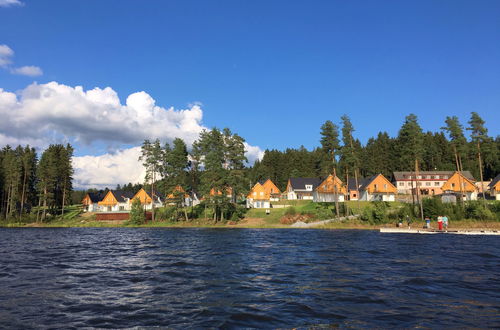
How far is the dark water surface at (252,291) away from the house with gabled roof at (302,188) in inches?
3430

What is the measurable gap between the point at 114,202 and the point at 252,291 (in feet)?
402

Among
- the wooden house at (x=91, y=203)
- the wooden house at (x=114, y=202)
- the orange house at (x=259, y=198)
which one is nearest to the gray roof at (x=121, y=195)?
the wooden house at (x=114, y=202)

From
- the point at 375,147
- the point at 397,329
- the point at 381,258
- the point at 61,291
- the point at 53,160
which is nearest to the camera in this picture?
the point at 397,329

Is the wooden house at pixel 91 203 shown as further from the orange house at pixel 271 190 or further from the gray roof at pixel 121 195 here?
the orange house at pixel 271 190

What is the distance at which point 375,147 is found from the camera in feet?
487

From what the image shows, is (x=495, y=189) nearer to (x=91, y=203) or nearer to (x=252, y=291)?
(x=252, y=291)

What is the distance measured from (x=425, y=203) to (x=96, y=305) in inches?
2742

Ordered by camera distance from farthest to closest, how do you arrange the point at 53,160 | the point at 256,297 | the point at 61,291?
1. the point at 53,160
2. the point at 61,291
3. the point at 256,297

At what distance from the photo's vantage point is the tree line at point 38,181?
9188cm

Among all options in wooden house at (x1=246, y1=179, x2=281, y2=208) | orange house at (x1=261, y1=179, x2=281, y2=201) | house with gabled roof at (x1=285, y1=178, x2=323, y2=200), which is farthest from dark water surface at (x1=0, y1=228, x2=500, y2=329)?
house with gabled roof at (x1=285, y1=178, x2=323, y2=200)

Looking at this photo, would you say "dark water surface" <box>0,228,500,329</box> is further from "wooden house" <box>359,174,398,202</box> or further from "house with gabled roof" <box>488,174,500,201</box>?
"house with gabled roof" <box>488,174,500,201</box>

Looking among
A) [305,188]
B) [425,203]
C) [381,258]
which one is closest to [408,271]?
[381,258]

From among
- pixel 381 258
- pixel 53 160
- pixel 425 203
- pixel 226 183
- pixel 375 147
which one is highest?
pixel 375 147

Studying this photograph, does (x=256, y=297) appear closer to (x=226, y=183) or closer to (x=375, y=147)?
(x=226, y=183)
